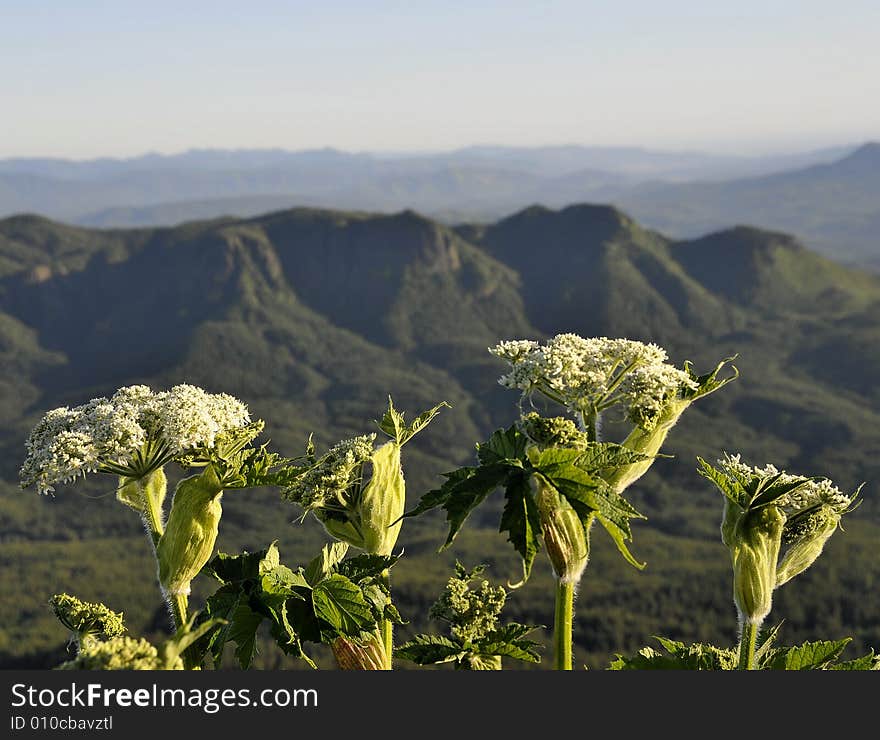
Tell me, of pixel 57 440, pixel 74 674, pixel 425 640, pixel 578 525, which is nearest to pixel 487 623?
pixel 425 640

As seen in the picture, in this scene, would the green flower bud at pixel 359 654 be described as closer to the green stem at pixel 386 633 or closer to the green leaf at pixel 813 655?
the green stem at pixel 386 633

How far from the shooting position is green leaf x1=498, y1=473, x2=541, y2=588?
6562mm

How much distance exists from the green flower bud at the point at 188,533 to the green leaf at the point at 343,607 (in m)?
1.24

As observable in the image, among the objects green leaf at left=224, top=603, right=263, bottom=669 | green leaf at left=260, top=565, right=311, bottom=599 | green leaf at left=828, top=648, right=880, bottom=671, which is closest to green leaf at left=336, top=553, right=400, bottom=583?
green leaf at left=260, top=565, right=311, bottom=599

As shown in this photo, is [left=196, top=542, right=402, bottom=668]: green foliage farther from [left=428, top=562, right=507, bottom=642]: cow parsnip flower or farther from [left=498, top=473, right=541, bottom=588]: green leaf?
[left=498, top=473, right=541, bottom=588]: green leaf

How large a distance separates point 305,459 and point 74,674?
281 cm

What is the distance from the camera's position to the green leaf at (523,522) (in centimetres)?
656

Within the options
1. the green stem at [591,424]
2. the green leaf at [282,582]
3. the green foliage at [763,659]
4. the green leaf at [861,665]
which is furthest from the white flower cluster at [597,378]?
the green leaf at [861,665]

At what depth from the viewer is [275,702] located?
629 cm

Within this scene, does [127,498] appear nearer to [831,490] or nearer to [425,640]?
[425,640]

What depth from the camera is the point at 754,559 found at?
24.8 feet

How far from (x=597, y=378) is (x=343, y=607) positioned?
3.08 metres

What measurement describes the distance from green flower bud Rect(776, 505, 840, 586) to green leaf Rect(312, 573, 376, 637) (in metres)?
3.98

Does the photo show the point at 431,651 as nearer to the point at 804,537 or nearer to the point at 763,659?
the point at 763,659
